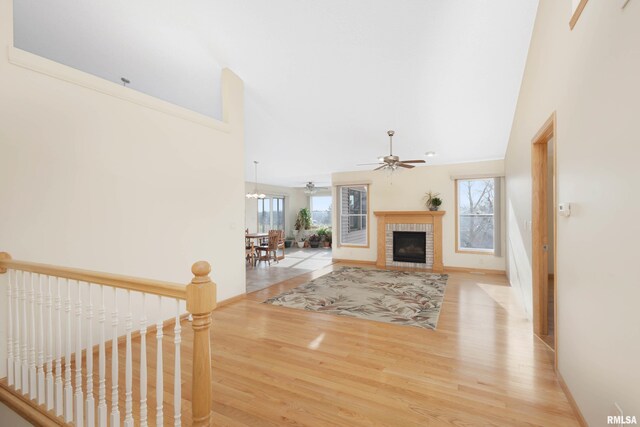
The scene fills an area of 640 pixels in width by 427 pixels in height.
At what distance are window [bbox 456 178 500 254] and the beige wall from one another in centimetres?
440

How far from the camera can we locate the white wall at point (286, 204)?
10.3 metres

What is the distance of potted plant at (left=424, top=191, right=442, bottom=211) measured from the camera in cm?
680

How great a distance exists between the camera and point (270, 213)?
11.5 meters

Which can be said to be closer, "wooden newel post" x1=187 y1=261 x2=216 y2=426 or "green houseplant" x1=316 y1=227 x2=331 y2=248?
"wooden newel post" x1=187 y1=261 x2=216 y2=426

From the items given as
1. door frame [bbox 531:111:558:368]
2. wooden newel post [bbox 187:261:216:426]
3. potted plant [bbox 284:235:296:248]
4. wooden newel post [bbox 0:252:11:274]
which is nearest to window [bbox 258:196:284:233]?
potted plant [bbox 284:235:296:248]

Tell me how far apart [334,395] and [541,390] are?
1570 mm

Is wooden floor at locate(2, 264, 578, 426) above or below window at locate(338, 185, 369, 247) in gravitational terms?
below

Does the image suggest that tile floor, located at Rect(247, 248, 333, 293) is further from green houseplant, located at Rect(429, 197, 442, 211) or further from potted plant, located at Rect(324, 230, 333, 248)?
green houseplant, located at Rect(429, 197, 442, 211)

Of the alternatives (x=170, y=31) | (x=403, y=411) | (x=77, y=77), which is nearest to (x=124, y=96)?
(x=77, y=77)

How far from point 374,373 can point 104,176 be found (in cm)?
321

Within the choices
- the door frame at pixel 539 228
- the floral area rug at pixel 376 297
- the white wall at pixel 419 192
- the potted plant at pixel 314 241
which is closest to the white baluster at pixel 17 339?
the floral area rug at pixel 376 297

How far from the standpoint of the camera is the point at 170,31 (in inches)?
142

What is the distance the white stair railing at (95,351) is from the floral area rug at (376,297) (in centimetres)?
225

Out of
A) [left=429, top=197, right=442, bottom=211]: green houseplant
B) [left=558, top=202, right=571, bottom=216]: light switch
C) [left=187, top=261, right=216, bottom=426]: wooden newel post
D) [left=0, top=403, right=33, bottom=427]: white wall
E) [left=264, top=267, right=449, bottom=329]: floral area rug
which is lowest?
[left=0, top=403, right=33, bottom=427]: white wall
